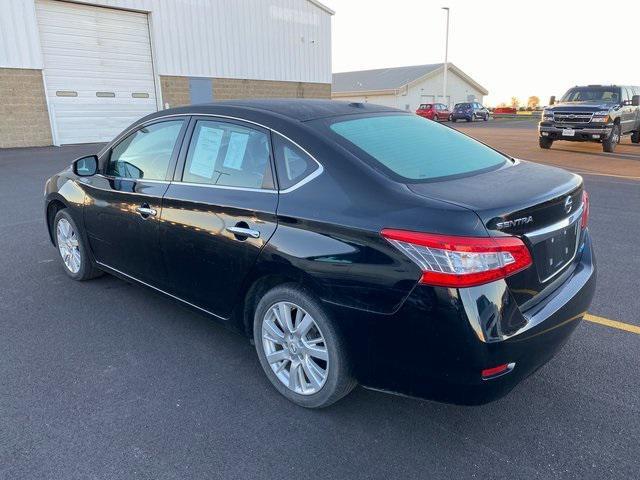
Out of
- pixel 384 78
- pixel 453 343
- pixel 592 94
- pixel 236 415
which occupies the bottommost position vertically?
pixel 236 415

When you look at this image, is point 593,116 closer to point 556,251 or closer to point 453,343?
point 556,251

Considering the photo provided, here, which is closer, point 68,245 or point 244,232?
point 244,232

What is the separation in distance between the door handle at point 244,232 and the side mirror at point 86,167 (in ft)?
6.13

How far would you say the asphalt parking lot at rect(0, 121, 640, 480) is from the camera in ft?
8.07

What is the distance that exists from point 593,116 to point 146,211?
15003mm

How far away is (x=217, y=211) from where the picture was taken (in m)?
3.13

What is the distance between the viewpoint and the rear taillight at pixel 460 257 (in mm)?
2225

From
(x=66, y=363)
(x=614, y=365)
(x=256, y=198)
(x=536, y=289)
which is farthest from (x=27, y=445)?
(x=614, y=365)

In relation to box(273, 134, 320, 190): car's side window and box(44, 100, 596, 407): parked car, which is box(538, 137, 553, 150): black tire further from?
box(273, 134, 320, 190): car's side window

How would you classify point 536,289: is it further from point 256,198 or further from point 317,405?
point 256,198

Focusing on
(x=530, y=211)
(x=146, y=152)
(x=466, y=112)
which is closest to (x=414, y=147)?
(x=530, y=211)

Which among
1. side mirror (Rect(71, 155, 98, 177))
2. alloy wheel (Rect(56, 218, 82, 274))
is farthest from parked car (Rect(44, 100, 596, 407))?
alloy wheel (Rect(56, 218, 82, 274))

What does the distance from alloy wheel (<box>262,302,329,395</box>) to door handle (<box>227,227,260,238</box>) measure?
41 centimetres

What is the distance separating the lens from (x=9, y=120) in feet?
53.9
